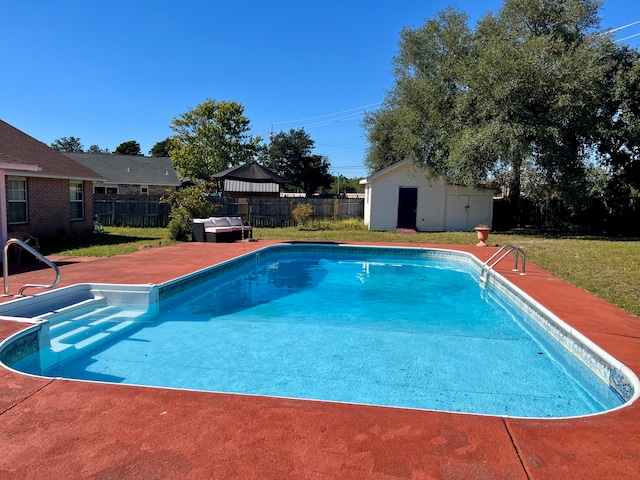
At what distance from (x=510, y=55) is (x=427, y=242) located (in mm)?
7649

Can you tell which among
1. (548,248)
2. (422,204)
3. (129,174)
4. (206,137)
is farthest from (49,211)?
(206,137)

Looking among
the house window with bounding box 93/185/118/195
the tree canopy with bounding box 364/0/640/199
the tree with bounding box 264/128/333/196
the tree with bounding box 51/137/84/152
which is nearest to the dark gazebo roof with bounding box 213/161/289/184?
the tree canopy with bounding box 364/0/640/199

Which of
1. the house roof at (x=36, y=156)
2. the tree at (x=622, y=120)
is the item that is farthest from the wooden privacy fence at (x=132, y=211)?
the tree at (x=622, y=120)

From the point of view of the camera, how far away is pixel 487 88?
15625 mm

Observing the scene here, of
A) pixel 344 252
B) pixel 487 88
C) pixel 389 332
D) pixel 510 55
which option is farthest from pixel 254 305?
pixel 510 55

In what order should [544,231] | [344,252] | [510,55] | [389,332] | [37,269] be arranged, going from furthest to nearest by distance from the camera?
[544,231] → [510,55] → [344,252] → [37,269] → [389,332]

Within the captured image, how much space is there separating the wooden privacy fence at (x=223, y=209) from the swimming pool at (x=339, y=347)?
477 inches

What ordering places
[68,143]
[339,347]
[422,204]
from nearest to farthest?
1. [339,347]
2. [422,204]
3. [68,143]

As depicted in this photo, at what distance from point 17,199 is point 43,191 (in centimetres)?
98

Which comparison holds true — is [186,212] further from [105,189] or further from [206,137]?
[206,137]

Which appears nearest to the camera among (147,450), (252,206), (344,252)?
(147,450)

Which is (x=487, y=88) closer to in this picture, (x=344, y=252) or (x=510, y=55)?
(x=510, y=55)

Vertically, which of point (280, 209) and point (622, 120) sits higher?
point (622, 120)

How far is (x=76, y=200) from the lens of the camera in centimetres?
1505
